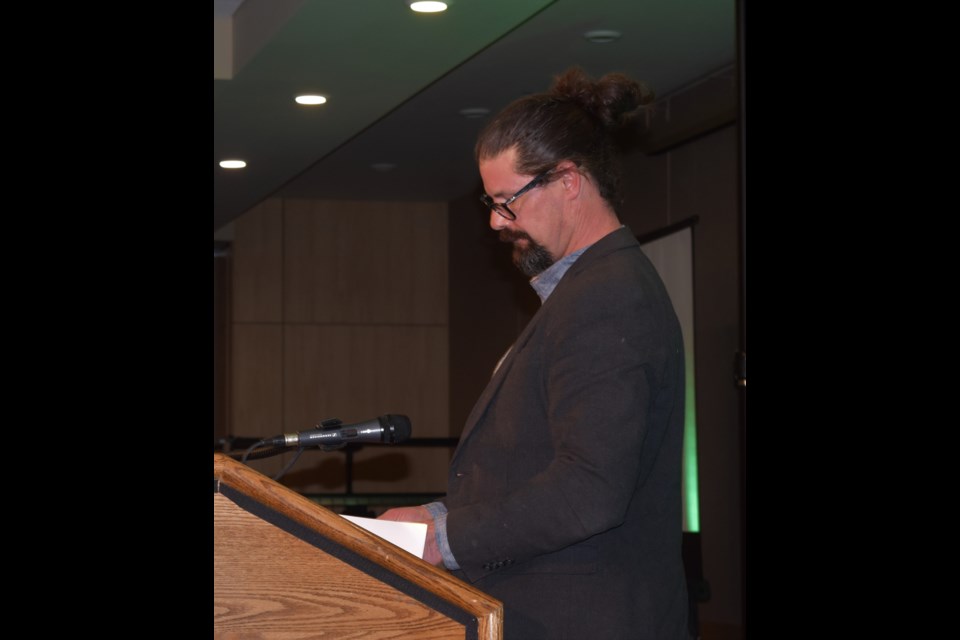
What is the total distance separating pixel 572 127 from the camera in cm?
165

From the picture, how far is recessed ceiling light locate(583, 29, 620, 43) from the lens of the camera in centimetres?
513

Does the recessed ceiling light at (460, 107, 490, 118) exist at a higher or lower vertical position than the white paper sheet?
higher

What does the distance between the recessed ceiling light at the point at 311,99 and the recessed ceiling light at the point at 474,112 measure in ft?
4.22

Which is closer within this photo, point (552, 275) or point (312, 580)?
point (312, 580)

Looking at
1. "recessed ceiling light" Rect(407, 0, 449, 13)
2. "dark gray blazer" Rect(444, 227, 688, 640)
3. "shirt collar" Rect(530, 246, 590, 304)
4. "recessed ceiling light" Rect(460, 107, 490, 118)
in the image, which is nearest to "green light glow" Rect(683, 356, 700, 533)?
"recessed ceiling light" Rect(460, 107, 490, 118)

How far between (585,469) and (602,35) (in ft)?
13.5

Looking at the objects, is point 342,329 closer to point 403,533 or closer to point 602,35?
point 602,35

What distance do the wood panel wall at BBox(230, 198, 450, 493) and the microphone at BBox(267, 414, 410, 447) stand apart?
7.91m

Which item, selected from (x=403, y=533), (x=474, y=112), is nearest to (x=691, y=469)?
(x=474, y=112)

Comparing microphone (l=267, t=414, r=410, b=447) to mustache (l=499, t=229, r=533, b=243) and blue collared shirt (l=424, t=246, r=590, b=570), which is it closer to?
blue collared shirt (l=424, t=246, r=590, b=570)

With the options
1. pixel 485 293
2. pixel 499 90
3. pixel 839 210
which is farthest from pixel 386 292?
pixel 839 210

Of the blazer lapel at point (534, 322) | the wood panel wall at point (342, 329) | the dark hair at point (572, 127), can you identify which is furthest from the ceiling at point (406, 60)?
the blazer lapel at point (534, 322)

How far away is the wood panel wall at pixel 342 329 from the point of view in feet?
31.0
